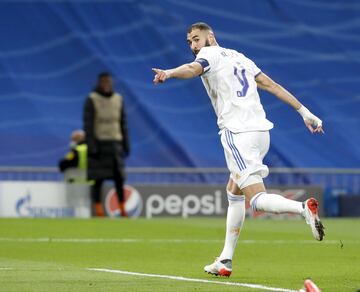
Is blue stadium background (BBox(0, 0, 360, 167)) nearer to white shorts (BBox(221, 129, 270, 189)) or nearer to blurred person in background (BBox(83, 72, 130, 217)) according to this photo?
blurred person in background (BBox(83, 72, 130, 217))

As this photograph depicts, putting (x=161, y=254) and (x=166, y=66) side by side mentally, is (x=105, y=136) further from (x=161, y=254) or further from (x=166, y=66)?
(x=161, y=254)

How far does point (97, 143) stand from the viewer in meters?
21.8

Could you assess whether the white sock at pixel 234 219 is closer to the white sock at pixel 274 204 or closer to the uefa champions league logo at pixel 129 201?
the white sock at pixel 274 204

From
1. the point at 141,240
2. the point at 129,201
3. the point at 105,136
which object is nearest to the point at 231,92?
the point at 141,240

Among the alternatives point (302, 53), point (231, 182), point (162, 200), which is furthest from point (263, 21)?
point (231, 182)

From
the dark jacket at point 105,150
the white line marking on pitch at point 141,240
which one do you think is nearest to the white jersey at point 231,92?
the white line marking on pitch at point 141,240

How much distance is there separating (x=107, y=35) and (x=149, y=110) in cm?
175

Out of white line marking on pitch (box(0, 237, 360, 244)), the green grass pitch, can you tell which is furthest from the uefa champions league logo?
white line marking on pitch (box(0, 237, 360, 244))

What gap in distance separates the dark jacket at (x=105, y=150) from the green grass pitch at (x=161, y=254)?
1.85m

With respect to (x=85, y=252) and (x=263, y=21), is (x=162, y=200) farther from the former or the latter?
(x=85, y=252)

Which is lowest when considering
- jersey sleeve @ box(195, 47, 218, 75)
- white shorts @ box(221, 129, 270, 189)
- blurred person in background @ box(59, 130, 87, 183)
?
white shorts @ box(221, 129, 270, 189)

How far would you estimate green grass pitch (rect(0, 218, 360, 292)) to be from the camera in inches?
382

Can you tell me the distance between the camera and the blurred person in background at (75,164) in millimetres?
22969

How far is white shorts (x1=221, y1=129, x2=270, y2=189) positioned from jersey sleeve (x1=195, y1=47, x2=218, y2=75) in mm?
547
